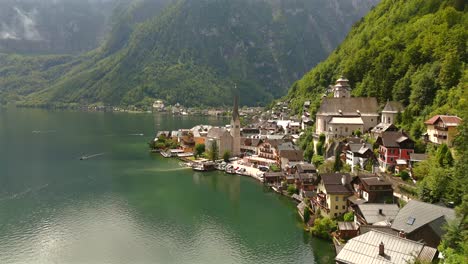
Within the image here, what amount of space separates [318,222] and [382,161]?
977 cm

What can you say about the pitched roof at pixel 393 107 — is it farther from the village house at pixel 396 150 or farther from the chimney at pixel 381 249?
the chimney at pixel 381 249

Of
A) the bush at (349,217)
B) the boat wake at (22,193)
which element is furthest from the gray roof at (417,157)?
the boat wake at (22,193)

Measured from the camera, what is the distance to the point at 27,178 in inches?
2100

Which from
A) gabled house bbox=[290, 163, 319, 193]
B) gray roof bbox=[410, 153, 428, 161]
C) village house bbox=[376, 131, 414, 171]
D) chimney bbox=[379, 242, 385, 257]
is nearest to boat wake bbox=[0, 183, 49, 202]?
gabled house bbox=[290, 163, 319, 193]

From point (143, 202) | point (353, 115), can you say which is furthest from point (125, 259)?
point (353, 115)

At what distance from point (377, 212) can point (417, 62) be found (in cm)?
3085

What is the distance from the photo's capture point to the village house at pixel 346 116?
49.8 meters

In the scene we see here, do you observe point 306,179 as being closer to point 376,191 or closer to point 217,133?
point 376,191

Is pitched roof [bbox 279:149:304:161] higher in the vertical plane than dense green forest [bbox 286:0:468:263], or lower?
lower

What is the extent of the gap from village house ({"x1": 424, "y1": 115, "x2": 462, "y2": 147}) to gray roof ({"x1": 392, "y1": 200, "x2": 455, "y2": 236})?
1026cm

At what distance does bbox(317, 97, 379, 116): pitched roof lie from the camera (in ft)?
172

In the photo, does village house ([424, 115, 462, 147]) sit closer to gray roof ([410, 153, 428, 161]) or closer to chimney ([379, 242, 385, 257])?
gray roof ([410, 153, 428, 161])

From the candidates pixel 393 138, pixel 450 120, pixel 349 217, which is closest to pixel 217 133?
pixel 393 138

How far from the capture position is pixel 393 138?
37.8m
